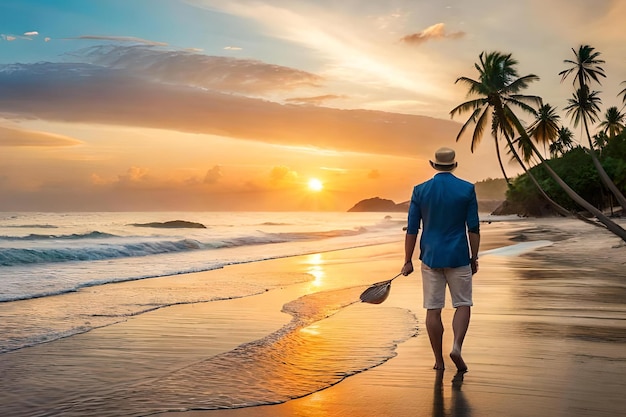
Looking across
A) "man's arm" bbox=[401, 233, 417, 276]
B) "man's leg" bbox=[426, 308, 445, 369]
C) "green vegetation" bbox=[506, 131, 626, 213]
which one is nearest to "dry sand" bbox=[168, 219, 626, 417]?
"man's leg" bbox=[426, 308, 445, 369]

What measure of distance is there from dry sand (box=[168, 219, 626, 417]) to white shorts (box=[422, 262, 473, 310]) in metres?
0.62

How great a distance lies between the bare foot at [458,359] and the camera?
5492mm

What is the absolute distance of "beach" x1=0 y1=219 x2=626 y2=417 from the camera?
4.76m

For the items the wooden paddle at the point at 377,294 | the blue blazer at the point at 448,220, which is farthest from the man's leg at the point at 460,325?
the wooden paddle at the point at 377,294

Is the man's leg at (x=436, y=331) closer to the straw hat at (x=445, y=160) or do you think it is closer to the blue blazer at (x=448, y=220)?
the blue blazer at (x=448, y=220)

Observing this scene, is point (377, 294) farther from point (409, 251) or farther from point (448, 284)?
point (448, 284)

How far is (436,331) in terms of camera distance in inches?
222

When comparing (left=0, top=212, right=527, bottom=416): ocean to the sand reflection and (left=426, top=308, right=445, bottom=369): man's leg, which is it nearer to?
(left=426, top=308, right=445, bottom=369): man's leg

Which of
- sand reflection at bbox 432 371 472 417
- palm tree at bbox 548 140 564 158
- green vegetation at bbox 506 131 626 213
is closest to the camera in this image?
sand reflection at bbox 432 371 472 417

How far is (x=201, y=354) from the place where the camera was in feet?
21.9

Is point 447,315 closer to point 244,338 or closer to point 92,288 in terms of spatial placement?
point 244,338

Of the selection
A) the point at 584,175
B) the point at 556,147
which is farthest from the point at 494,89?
the point at 584,175

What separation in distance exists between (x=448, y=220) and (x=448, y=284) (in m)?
0.56

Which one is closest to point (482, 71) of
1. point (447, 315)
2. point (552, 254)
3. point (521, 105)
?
point (521, 105)
